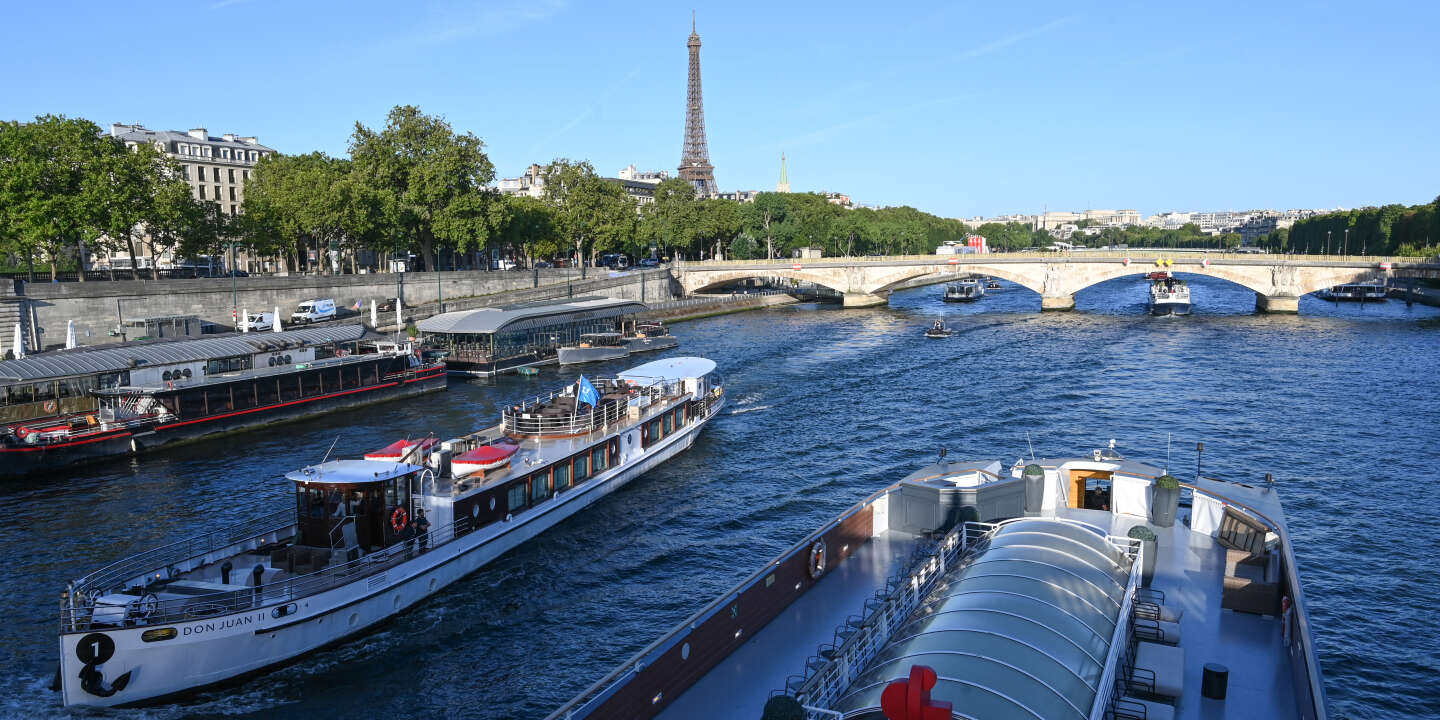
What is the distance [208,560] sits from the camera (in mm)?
22531

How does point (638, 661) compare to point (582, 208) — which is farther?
point (582, 208)

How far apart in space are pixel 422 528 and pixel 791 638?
12161 millimetres

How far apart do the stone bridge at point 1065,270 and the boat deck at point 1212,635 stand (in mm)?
85850

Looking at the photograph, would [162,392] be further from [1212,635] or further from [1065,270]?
[1065,270]

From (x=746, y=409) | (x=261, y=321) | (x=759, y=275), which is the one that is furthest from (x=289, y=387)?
(x=759, y=275)

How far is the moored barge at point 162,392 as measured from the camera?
37688mm

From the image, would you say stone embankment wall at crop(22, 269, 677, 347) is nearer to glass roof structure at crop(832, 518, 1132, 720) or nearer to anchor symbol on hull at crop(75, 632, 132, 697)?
anchor symbol on hull at crop(75, 632, 132, 697)

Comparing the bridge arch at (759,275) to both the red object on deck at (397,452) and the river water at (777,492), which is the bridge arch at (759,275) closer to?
the river water at (777,492)

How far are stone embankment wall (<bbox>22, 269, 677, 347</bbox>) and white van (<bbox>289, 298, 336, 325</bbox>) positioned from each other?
142 centimetres

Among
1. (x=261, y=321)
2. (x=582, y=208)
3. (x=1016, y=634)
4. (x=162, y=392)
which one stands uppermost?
(x=582, y=208)

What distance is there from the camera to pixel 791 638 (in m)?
16.7

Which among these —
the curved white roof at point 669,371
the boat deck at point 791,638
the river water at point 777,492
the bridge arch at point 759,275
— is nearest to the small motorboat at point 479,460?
the river water at point 777,492

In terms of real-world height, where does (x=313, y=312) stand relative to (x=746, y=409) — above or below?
above

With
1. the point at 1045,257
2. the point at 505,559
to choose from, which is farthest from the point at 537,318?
the point at 1045,257
